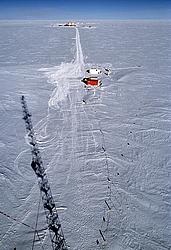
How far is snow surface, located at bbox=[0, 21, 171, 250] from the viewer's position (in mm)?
6055

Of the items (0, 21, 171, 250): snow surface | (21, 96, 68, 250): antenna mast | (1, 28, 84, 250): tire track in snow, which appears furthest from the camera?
(1, 28, 84, 250): tire track in snow

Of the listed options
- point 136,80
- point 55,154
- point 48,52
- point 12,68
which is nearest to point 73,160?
point 55,154

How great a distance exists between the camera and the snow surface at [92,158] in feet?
19.9

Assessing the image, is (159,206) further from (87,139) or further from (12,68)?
(12,68)

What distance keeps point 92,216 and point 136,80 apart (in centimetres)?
1092

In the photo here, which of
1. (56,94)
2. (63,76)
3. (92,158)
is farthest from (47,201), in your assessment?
(63,76)

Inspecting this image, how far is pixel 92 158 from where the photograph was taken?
27.6 ft

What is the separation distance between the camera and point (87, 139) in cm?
939

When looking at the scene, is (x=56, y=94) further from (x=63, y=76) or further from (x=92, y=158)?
(x=92, y=158)

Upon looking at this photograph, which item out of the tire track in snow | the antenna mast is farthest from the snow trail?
the antenna mast

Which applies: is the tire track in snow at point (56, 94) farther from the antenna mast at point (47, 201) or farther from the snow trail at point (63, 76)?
the antenna mast at point (47, 201)

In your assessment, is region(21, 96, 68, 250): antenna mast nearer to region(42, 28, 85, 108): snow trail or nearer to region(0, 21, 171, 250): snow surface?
region(0, 21, 171, 250): snow surface

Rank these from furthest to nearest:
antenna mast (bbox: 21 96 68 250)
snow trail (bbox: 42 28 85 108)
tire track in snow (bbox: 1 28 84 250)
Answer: snow trail (bbox: 42 28 85 108), tire track in snow (bbox: 1 28 84 250), antenna mast (bbox: 21 96 68 250)

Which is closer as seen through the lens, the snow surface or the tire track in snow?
the snow surface
